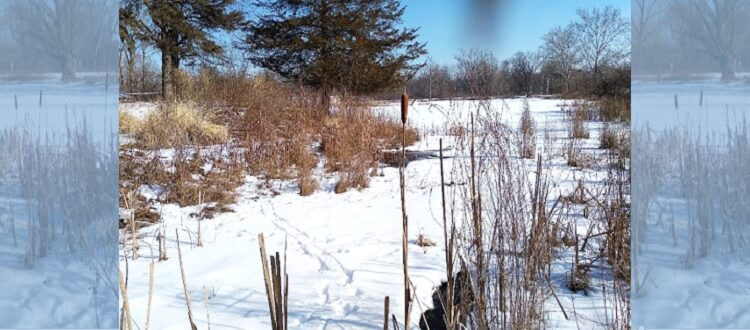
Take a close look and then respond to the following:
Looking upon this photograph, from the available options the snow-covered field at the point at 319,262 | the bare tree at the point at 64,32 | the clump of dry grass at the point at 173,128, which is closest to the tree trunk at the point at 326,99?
the clump of dry grass at the point at 173,128

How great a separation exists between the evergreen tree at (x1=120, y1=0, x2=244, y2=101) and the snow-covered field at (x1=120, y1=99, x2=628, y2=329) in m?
5.30

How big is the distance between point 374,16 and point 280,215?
3.32m

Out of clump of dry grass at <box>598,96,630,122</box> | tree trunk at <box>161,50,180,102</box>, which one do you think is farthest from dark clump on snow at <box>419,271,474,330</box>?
tree trunk at <box>161,50,180,102</box>

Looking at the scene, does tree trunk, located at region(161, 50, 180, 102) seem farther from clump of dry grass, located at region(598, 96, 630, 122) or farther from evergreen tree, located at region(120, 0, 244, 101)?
clump of dry grass, located at region(598, 96, 630, 122)

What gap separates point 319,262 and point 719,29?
196 cm

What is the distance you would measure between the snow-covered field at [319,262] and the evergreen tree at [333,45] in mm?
2469

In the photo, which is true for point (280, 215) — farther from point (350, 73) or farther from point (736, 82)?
point (350, 73)

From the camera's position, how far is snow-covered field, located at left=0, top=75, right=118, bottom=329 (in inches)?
26.1

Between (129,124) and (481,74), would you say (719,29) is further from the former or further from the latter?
(129,124)

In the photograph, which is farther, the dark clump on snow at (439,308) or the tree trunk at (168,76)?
the tree trunk at (168,76)

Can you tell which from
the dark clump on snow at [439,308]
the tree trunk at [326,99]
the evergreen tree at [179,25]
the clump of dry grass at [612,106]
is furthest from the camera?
the evergreen tree at [179,25]

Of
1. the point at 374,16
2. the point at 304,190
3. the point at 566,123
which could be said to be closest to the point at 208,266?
the point at 304,190

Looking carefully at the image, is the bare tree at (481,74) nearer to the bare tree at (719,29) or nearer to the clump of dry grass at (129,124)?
the bare tree at (719,29)

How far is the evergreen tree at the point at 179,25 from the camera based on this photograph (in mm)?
7988
